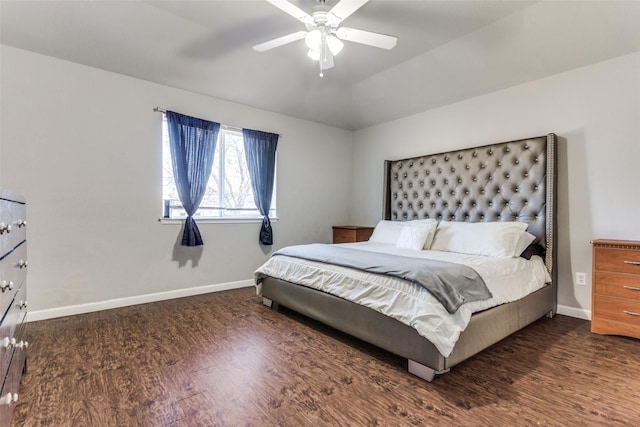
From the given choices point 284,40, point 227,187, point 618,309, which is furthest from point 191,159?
point 618,309

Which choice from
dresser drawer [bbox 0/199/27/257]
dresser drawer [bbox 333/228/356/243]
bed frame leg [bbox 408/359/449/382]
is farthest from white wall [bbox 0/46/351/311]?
bed frame leg [bbox 408/359/449/382]

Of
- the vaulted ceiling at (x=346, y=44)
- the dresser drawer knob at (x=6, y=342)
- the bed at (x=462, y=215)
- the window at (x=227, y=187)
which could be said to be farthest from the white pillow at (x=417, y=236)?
the dresser drawer knob at (x=6, y=342)

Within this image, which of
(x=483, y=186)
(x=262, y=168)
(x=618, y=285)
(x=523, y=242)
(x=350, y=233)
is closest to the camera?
(x=618, y=285)

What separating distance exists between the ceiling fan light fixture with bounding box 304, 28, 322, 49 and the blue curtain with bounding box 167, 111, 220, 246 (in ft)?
6.47

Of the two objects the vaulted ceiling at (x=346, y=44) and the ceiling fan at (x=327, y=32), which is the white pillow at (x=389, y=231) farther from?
the ceiling fan at (x=327, y=32)

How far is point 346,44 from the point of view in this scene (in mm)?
2924

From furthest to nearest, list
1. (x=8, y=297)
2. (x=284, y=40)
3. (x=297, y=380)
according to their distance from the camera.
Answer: (x=284, y=40) → (x=297, y=380) → (x=8, y=297)

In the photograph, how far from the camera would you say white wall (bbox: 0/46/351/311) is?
2715 millimetres

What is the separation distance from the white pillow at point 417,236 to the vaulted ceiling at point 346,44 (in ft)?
5.29

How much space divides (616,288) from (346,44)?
3019 mm

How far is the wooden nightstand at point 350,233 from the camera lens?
177 inches

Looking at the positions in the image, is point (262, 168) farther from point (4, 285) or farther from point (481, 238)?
point (4, 285)

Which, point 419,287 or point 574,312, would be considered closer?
point 419,287

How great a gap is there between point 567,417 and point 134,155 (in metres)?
3.88
